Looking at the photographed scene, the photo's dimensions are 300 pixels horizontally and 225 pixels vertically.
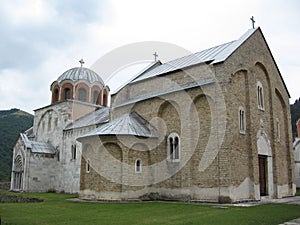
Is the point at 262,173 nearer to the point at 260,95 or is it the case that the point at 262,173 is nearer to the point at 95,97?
the point at 260,95

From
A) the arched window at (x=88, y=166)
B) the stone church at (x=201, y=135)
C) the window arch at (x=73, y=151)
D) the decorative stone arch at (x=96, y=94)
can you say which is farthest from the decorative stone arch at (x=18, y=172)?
the arched window at (x=88, y=166)

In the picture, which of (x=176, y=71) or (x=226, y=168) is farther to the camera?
(x=176, y=71)

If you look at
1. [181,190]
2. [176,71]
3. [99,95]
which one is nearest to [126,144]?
[181,190]

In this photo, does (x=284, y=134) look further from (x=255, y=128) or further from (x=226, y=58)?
(x=226, y=58)

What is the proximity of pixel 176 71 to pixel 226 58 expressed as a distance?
12.4 ft

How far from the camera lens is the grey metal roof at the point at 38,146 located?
28250 millimetres

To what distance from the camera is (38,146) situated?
2931 cm

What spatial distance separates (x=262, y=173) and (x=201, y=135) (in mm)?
4995

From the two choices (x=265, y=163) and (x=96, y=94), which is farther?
(x=96, y=94)

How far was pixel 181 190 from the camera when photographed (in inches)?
654

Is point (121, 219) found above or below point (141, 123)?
below

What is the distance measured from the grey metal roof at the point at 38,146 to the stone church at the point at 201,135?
35.4 feet

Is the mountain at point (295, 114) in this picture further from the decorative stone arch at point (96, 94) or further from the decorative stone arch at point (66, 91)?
the decorative stone arch at point (66, 91)

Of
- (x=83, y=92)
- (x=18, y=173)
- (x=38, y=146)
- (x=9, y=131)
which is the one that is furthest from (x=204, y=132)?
(x=9, y=131)
